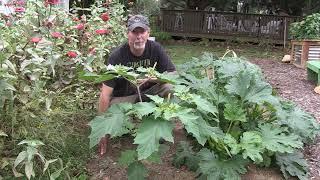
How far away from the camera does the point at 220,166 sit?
10.7 feet

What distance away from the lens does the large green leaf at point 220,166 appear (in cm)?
319

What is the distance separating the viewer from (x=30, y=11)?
15.2 ft

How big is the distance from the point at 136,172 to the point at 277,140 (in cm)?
106

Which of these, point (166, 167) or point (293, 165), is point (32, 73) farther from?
point (293, 165)

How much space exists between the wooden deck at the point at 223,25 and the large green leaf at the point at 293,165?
12298mm

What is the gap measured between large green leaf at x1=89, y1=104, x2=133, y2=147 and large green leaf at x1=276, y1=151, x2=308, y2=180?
4.23 ft

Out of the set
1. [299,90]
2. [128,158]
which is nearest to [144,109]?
[128,158]

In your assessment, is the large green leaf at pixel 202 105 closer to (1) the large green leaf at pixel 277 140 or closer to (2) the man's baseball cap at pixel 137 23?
(1) the large green leaf at pixel 277 140

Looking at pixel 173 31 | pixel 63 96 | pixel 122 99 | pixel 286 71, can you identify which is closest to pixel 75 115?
pixel 63 96

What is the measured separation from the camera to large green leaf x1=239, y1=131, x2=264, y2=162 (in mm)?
3127

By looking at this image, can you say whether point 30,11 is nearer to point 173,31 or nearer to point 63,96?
point 63,96

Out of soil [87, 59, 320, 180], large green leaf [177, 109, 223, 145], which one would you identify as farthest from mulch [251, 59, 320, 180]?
large green leaf [177, 109, 223, 145]

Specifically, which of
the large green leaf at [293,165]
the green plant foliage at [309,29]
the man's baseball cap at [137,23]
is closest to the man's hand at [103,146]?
the man's baseball cap at [137,23]

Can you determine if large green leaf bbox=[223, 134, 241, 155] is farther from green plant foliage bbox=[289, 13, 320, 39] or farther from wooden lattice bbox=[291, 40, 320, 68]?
green plant foliage bbox=[289, 13, 320, 39]
